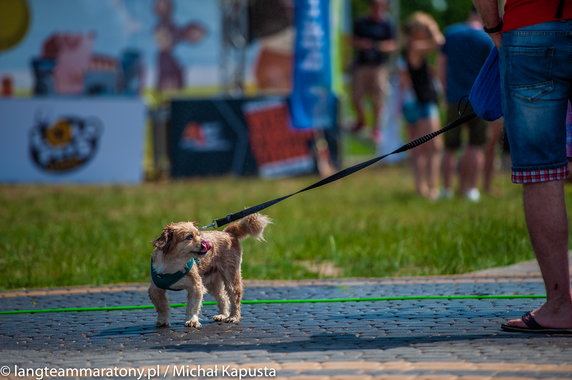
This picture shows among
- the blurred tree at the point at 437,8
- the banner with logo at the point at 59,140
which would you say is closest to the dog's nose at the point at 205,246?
the banner with logo at the point at 59,140

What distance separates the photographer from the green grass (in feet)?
25.1

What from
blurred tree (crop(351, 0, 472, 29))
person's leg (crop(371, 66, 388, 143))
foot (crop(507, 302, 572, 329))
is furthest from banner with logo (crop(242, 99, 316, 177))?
blurred tree (crop(351, 0, 472, 29))

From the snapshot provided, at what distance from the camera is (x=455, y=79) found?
1203 cm

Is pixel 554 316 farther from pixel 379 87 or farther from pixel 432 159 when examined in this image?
pixel 379 87

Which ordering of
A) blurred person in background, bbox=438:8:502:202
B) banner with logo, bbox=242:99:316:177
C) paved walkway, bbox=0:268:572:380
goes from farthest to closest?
banner with logo, bbox=242:99:316:177 < blurred person in background, bbox=438:8:502:202 < paved walkway, bbox=0:268:572:380

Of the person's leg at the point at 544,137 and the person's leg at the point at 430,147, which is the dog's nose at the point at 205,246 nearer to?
the person's leg at the point at 544,137

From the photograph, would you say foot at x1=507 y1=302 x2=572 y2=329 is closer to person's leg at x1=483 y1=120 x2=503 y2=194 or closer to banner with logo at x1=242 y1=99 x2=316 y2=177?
person's leg at x1=483 y1=120 x2=503 y2=194

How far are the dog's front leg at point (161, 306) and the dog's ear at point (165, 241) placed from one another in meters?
0.25

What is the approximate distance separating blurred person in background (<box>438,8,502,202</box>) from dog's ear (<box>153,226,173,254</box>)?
6.85m

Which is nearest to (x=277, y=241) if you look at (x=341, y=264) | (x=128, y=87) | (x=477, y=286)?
(x=341, y=264)

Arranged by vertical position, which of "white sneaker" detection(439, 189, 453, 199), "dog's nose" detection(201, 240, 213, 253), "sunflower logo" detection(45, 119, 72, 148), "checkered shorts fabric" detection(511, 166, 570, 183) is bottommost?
"white sneaker" detection(439, 189, 453, 199)

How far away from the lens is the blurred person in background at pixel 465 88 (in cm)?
1177

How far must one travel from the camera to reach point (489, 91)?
17.5 ft

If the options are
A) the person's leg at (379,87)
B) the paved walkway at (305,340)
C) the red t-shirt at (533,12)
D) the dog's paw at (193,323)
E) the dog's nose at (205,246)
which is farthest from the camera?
the person's leg at (379,87)
